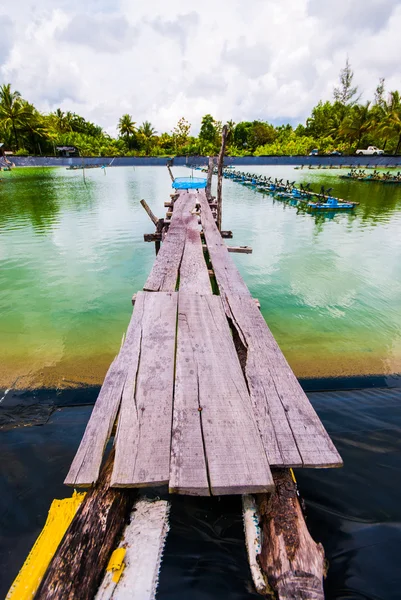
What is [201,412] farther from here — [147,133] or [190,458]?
[147,133]

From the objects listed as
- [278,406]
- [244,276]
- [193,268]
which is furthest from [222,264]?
Answer: [244,276]

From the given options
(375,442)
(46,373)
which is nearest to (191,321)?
(375,442)

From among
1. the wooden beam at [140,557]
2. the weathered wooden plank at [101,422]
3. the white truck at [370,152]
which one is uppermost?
the white truck at [370,152]

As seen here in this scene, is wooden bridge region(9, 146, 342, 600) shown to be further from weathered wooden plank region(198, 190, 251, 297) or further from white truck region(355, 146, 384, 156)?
white truck region(355, 146, 384, 156)

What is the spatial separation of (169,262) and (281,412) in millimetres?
3222

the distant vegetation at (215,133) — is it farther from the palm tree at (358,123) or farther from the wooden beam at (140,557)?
the wooden beam at (140,557)

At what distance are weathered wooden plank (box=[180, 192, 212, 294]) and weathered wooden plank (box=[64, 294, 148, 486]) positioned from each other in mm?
1338

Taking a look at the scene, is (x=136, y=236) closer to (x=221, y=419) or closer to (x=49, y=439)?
(x=49, y=439)

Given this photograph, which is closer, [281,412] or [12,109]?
[281,412]

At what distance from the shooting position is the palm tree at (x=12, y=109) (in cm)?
4103

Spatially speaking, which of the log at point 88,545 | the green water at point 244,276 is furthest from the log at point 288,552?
the green water at point 244,276

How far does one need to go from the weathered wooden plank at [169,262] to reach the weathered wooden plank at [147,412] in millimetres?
994

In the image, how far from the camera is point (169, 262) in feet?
15.3

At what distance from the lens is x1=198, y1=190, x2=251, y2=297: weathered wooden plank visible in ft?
12.5
